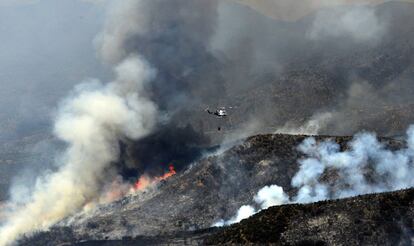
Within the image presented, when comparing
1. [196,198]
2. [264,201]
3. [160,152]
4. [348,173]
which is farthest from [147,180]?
[348,173]

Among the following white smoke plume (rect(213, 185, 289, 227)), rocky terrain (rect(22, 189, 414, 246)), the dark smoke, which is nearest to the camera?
rocky terrain (rect(22, 189, 414, 246))

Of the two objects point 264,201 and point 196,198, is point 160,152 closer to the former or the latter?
point 196,198

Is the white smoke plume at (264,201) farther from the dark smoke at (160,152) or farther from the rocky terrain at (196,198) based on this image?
the dark smoke at (160,152)

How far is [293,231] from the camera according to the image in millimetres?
91562

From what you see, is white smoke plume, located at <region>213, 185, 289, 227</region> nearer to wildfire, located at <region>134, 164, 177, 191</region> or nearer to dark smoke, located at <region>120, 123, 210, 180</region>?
wildfire, located at <region>134, 164, 177, 191</region>

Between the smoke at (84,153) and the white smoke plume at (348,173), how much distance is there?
3734cm

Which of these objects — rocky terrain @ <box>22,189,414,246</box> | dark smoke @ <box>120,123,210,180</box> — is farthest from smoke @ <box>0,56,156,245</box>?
rocky terrain @ <box>22,189,414,246</box>

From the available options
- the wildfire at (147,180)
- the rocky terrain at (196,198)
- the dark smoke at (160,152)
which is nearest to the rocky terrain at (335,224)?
the rocky terrain at (196,198)

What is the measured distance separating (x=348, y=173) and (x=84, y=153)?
6202cm

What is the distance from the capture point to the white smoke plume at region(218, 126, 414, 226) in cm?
12094

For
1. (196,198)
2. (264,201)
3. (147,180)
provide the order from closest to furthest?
(264,201)
(196,198)
(147,180)

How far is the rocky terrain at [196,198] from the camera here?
120812 mm

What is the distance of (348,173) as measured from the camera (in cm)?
12500

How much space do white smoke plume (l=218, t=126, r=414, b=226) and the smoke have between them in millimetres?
37341
